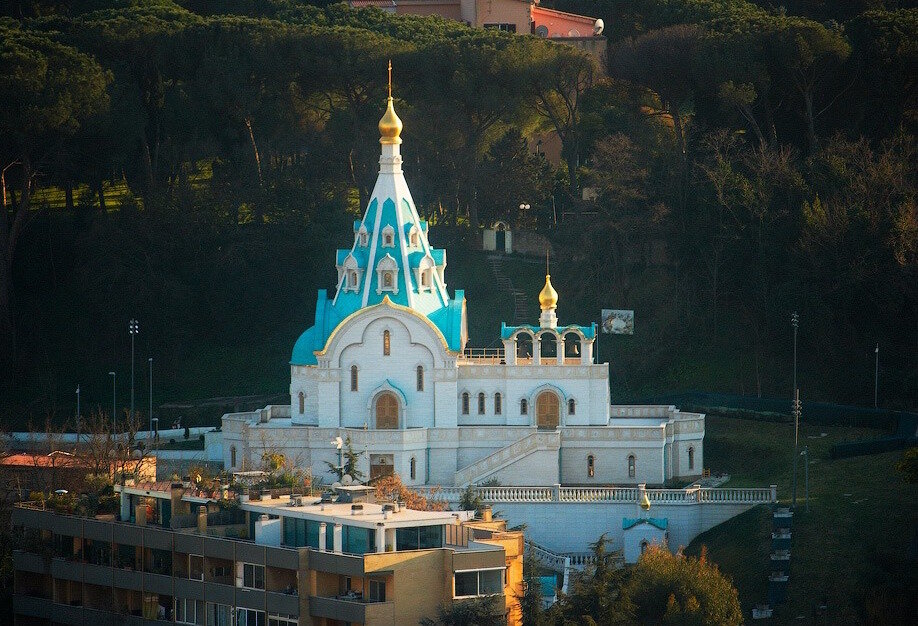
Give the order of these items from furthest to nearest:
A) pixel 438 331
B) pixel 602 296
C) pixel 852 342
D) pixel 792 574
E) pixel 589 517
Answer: pixel 602 296
pixel 852 342
pixel 438 331
pixel 589 517
pixel 792 574

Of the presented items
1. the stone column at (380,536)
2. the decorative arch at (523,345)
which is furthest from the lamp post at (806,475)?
the stone column at (380,536)

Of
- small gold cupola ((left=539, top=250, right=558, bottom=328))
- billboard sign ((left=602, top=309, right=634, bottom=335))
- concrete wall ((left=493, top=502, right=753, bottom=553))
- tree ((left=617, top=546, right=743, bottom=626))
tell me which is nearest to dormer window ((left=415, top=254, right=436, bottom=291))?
small gold cupola ((left=539, top=250, right=558, bottom=328))

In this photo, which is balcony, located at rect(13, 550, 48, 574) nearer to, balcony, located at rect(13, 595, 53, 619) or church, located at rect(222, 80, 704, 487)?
balcony, located at rect(13, 595, 53, 619)

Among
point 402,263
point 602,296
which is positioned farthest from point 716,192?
point 402,263

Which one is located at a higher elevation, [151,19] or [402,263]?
[151,19]

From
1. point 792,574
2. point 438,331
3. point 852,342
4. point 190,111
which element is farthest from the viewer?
point 190,111

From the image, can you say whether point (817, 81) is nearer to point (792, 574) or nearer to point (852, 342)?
point (852, 342)

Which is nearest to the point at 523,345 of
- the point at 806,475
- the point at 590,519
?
the point at 590,519

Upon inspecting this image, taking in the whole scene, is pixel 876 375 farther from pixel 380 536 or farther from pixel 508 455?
pixel 380 536
